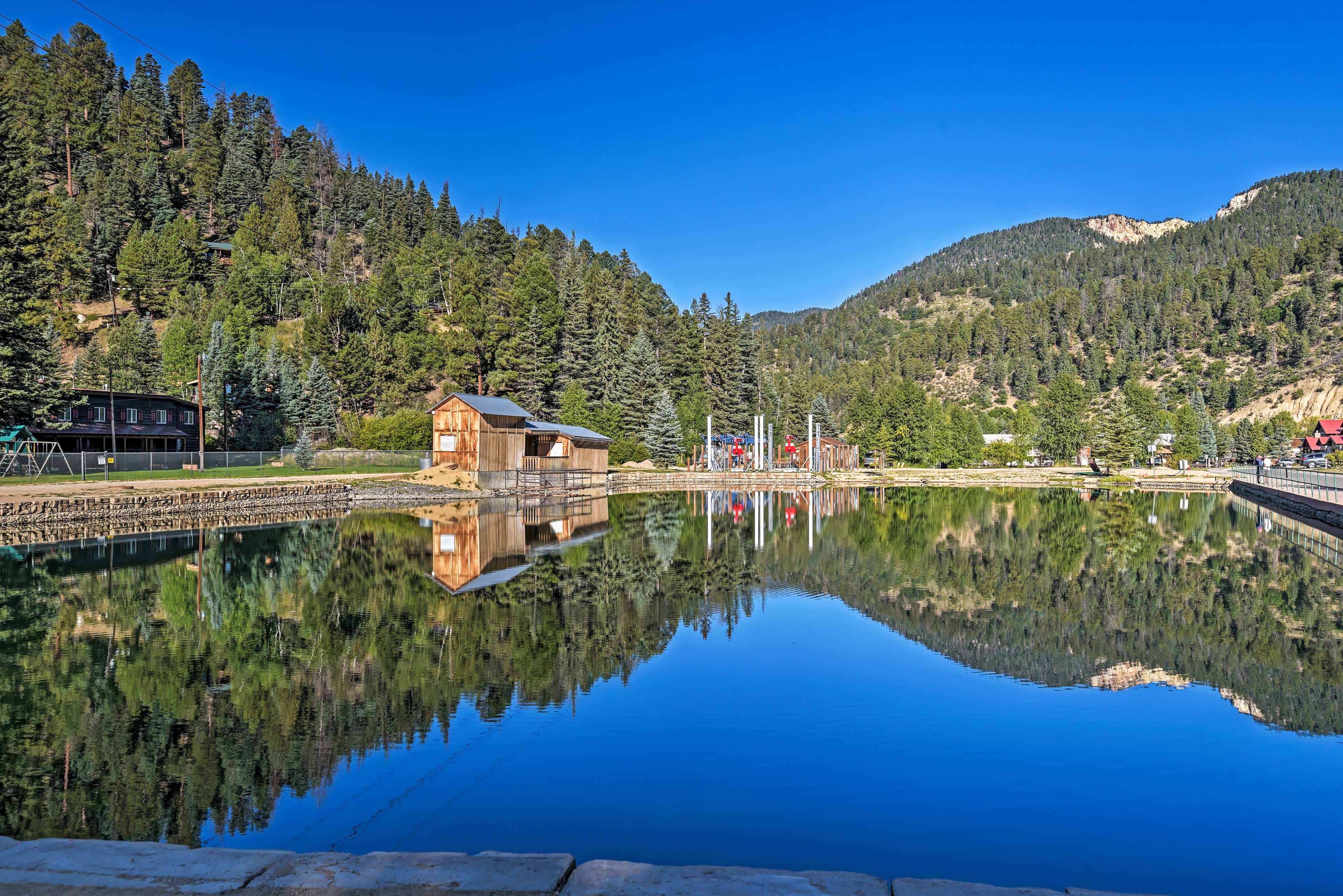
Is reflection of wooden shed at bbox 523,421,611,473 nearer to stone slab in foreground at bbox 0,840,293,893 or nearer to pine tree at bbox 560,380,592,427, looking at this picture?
pine tree at bbox 560,380,592,427

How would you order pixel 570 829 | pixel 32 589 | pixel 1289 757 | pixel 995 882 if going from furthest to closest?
pixel 32 589 < pixel 1289 757 < pixel 570 829 < pixel 995 882

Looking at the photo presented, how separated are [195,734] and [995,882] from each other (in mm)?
8812

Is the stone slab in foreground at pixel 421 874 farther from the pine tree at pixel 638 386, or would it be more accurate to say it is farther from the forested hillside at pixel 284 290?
the pine tree at pixel 638 386

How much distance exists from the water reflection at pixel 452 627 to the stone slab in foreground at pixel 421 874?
2.54 metres

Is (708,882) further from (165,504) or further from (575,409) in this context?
(575,409)

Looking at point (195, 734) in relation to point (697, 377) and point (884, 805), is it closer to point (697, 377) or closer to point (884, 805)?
point (884, 805)

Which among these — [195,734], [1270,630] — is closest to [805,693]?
[195,734]

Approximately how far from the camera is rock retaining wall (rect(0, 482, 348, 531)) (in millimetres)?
35000

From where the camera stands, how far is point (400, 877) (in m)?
5.48

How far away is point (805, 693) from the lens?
1262 centimetres

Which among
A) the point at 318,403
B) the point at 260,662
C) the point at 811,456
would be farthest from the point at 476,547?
the point at 811,456

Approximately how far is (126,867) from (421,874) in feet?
6.30

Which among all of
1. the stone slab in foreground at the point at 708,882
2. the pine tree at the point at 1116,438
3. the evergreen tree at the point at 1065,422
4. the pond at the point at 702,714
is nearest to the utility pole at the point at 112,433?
the pond at the point at 702,714

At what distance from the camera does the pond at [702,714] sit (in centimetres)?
773
